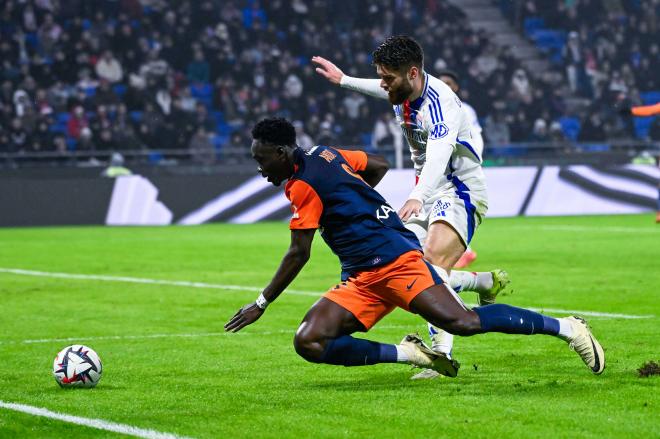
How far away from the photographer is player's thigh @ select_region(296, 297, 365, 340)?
252 inches

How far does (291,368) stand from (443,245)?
1.24 m

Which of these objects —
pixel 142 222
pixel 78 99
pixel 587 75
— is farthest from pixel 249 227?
pixel 587 75

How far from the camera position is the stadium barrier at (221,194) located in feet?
80.8

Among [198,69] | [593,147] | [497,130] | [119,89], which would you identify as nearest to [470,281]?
[119,89]

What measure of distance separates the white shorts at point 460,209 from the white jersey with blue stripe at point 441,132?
2.6 inches

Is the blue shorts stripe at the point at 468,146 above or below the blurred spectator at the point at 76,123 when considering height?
above

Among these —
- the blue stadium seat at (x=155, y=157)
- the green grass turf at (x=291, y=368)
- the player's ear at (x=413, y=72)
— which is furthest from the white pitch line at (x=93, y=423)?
the blue stadium seat at (x=155, y=157)

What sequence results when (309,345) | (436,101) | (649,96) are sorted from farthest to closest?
(649,96) → (436,101) → (309,345)

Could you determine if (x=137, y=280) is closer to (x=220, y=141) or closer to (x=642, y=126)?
(x=220, y=141)

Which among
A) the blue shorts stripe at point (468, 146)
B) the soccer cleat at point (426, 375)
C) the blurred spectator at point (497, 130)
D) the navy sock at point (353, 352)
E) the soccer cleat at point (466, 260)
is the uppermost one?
the blue shorts stripe at point (468, 146)

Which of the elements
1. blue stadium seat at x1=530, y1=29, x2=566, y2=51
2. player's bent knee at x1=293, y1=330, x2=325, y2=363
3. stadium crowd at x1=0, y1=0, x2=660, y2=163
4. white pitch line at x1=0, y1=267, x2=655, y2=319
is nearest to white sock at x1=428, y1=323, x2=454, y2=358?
player's bent knee at x1=293, y1=330, x2=325, y2=363

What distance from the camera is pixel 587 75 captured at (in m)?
35.5

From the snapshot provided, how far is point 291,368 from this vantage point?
7.39 metres

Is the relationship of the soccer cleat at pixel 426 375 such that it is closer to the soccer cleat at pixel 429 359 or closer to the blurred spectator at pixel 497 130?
the soccer cleat at pixel 429 359
